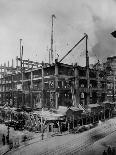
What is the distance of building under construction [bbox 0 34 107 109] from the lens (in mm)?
46372

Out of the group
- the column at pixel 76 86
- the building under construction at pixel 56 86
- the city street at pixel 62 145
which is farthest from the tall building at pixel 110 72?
the city street at pixel 62 145

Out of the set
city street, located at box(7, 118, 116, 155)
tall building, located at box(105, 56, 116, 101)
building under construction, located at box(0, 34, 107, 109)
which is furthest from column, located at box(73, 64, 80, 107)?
tall building, located at box(105, 56, 116, 101)

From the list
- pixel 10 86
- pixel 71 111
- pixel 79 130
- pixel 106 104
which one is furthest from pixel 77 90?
pixel 10 86

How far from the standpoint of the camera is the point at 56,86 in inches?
1738

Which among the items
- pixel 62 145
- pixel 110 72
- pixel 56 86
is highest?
pixel 110 72

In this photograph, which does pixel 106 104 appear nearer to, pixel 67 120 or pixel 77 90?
pixel 77 90

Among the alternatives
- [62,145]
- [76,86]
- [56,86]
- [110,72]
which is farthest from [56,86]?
[110,72]

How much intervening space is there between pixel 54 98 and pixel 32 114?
A: 10.6 metres

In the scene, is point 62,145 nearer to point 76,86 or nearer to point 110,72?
point 76,86

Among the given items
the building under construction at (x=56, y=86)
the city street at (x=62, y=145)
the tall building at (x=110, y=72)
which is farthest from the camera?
the tall building at (x=110, y=72)

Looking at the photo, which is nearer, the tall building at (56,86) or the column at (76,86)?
the tall building at (56,86)

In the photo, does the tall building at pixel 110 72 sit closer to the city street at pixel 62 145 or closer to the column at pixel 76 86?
the column at pixel 76 86

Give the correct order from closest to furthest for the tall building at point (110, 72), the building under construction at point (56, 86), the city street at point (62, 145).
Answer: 1. the city street at point (62, 145)
2. the building under construction at point (56, 86)
3. the tall building at point (110, 72)

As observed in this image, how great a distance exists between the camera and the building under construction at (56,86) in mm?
46372
